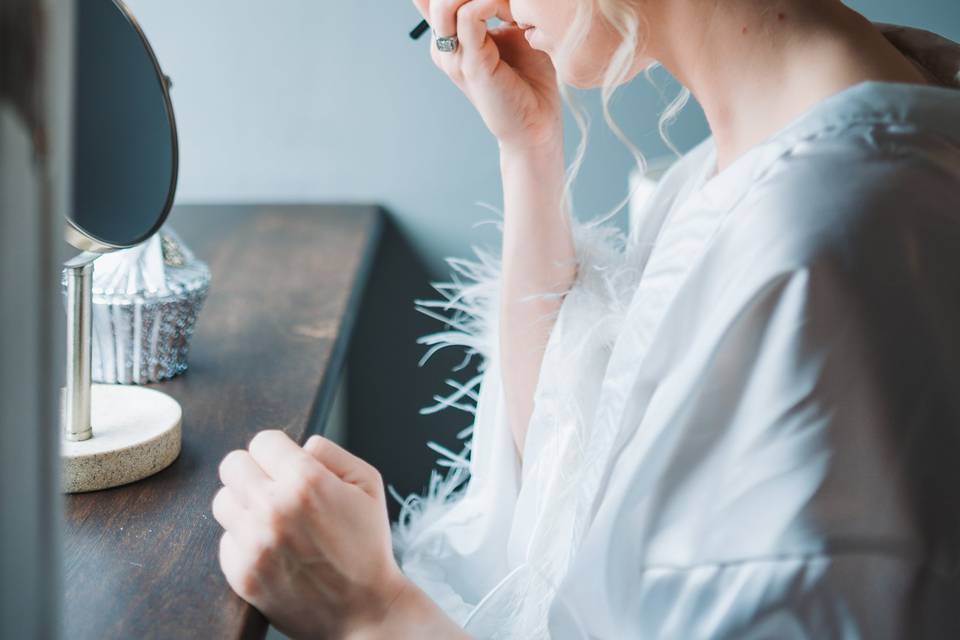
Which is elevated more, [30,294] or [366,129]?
[30,294]

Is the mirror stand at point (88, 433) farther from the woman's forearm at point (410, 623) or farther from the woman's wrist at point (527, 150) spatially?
the woman's wrist at point (527, 150)

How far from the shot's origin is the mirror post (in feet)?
2.30

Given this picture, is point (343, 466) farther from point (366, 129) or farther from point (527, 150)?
point (366, 129)

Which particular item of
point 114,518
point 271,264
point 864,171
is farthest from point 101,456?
point 271,264

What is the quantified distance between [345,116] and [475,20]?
25.2 inches

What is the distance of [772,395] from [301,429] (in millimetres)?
409

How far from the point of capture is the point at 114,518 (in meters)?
0.67

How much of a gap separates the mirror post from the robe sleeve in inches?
16.8

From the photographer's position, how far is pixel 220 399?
0.88 meters

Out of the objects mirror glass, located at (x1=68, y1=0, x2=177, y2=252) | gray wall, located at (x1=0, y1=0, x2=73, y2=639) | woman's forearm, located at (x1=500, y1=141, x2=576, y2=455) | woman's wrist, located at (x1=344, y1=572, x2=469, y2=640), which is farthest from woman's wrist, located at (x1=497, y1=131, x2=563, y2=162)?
gray wall, located at (x1=0, y1=0, x2=73, y2=639)

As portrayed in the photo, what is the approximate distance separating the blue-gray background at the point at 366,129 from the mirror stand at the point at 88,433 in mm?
915

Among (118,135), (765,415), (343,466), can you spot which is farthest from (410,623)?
(118,135)

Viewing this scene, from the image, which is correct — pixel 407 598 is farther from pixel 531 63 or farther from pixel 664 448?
pixel 531 63

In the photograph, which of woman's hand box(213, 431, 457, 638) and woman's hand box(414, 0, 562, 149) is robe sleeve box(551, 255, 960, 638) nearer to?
woman's hand box(213, 431, 457, 638)
